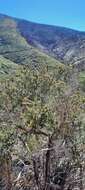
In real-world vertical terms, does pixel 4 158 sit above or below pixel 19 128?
below

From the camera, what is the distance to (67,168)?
63.8 feet

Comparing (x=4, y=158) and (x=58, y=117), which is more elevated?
(x=58, y=117)

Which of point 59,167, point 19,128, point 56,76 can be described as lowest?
point 59,167

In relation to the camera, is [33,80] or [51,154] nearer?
[51,154]

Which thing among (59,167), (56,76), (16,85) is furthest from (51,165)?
(16,85)

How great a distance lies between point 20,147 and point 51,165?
1.81 meters

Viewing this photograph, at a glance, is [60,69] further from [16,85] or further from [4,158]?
[4,158]

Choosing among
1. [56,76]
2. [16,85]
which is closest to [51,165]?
[56,76]

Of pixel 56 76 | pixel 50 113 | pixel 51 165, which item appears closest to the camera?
pixel 50 113

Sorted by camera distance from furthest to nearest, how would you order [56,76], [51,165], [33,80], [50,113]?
[33,80] → [56,76] → [51,165] → [50,113]

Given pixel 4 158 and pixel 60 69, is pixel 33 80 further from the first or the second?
pixel 4 158

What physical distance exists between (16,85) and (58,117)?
794 centimetres

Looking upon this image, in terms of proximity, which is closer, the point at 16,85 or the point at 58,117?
the point at 58,117

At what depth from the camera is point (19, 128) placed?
19406 mm
